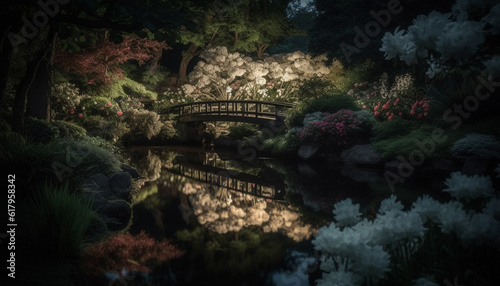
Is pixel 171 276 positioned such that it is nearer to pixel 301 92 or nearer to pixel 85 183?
pixel 85 183

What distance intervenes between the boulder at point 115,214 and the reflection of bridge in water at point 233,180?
2.80 m

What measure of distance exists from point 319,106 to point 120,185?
10236mm

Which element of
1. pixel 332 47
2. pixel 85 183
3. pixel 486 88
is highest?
pixel 332 47

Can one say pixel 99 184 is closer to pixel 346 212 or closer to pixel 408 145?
pixel 346 212

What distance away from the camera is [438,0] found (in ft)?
48.8

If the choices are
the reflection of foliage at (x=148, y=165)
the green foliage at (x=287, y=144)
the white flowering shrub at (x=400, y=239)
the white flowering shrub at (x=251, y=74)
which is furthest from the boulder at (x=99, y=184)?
the white flowering shrub at (x=251, y=74)

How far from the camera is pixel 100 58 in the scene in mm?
16984

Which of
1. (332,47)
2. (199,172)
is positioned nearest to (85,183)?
(199,172)

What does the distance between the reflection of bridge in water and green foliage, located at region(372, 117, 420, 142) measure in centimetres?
538

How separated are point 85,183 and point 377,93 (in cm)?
1473

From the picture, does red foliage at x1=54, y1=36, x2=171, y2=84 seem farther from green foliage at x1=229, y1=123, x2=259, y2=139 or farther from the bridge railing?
green foliage at x1=229, y1=123, x2=259, y2=139

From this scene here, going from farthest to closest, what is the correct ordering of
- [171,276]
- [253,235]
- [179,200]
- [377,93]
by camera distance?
[377,93] → [179,200] → [253,235] → [171,276]

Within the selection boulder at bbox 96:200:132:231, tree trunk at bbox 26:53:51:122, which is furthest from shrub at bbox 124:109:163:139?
boulder at bbox 96:200:132:231

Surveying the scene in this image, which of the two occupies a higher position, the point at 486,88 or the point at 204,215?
the point at 486,88
